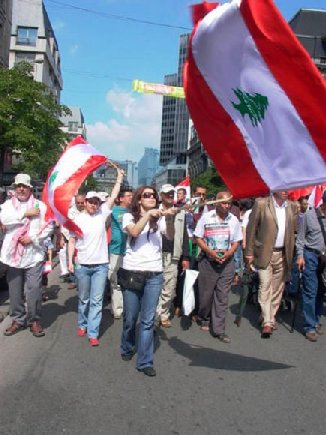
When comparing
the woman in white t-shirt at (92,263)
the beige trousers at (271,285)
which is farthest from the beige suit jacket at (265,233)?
the woman in white t-shirt at (92,263)

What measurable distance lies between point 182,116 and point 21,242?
133539 millimetres

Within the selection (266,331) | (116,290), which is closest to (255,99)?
(266,331)

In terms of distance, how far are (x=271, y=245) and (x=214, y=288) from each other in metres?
0.95

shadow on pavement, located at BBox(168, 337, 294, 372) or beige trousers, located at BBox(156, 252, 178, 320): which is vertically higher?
beige trousers, located at BBox(156, 252, 178, 320)

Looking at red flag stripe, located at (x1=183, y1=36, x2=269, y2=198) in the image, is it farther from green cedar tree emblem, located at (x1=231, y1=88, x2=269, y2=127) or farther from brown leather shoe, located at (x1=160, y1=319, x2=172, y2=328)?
brown leather shoe, located at (x1=160, y1=319, x2=172, y2=328)

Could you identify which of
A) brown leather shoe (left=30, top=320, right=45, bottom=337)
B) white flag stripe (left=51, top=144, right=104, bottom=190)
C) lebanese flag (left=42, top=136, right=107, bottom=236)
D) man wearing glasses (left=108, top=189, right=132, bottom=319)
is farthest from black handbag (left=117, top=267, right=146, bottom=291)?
white flag stripe (left=51, top=144, right=104, bottom=190)

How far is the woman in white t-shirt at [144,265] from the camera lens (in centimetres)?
476

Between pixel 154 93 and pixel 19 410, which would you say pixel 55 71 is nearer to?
pixel 154 93

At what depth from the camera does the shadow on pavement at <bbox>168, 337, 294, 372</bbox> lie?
199 inches

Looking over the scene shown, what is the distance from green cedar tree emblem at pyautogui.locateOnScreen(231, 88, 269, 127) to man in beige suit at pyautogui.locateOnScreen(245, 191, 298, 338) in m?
2.86

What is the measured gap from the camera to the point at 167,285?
6691mm

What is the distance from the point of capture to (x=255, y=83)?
11.7 ft

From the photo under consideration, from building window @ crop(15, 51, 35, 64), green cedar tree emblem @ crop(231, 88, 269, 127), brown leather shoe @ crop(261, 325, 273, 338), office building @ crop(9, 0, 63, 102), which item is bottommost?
brown leather shoe @ crop(261, 325, 273, 338)

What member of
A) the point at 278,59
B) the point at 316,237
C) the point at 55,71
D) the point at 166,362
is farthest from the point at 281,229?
the point at 55,71
